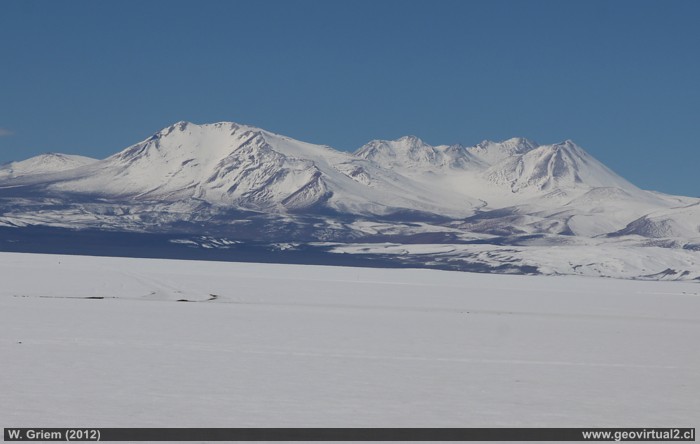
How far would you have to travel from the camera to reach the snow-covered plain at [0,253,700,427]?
17609 mm

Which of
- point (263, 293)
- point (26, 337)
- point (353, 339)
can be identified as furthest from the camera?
point (263, 293)

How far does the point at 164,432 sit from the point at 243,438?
1.14 m

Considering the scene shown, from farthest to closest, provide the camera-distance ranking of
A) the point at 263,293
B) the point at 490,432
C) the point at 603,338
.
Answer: the point at 263,293 → the point at 603,338 → the point at 490,432

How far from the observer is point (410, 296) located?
60906 millimetres

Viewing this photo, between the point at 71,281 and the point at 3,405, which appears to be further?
the point at 71,281

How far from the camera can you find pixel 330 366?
2423 cm

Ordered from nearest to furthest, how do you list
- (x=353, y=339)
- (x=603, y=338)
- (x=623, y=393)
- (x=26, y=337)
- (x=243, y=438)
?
(x=243, y=438) < (x=623, y=393) < (x=26, y=337) < (x=353, y=339) < (x=603, y=338)

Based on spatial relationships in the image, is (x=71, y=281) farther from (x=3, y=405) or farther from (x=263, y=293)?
(x=3, y=405)

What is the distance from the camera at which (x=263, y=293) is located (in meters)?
57.9

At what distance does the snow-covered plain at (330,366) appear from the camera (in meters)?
17.6

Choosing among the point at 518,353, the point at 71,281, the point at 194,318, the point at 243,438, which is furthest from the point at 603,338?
the point at 71,281

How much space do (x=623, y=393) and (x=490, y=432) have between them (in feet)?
19.3

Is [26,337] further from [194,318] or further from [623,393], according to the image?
[623,393]

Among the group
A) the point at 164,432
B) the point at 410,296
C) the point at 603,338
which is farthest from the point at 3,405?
the point at 410,296
